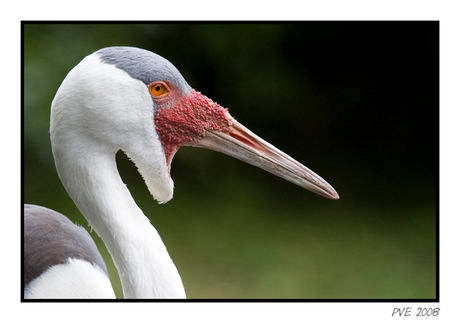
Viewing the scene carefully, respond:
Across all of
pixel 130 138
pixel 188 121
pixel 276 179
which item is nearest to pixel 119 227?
pixel 130 138

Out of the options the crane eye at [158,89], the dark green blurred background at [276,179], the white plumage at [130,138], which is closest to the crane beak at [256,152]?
the white plumage at [130,138]

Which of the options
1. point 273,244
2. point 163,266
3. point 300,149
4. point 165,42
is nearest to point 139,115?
point 163,266

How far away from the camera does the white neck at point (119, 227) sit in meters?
1.25

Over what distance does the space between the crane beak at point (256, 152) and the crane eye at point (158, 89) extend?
0.18 meters

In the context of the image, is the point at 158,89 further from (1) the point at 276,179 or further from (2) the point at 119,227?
(1) the point at 276,179

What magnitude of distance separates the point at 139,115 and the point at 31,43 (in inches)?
80.2

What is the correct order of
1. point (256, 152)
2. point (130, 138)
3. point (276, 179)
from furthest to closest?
point (276, 179)
point (256, 152)
point (130, 138)

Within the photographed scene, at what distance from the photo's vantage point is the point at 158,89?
127 centimetres

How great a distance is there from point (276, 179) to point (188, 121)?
9.55 ft

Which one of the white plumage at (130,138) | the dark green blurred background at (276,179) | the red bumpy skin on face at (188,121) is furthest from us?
the dark green blurred background at (276,179)

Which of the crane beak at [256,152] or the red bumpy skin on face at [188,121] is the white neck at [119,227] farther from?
the crane beak at [256,152]

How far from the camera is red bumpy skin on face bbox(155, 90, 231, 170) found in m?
1.30

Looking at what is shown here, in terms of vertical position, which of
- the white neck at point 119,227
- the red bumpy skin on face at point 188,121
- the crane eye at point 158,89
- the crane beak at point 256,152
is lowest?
the white neck at point 119,227

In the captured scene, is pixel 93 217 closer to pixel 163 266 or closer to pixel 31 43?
pixel 163 266
